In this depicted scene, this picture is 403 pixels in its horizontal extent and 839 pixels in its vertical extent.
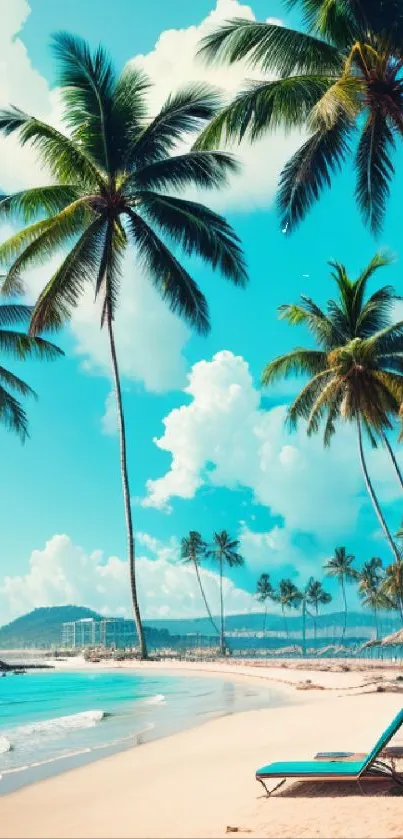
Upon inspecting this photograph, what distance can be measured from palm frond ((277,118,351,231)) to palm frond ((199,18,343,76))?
4.49 feet

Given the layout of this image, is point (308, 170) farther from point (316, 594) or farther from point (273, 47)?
point (316, 594)

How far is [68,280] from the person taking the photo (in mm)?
Answer: 22938

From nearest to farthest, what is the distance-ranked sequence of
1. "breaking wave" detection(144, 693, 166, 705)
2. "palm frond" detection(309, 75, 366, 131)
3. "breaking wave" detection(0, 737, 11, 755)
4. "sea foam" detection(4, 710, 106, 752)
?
"palm frond" detection(309, 75, 366, 131) → "breaking wave" detection(0, 737, 11, 755) → "sea foam" detection(4, 710, 106, 752) → "breaking wave" detection(144, 693, 166, 705)

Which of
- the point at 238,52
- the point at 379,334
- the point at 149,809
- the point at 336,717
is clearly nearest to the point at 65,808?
the point at 149,809

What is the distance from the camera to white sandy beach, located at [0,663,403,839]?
247 inches

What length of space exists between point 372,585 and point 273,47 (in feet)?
281

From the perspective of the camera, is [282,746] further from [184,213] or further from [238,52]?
[184,213]

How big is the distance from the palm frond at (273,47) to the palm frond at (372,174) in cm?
166

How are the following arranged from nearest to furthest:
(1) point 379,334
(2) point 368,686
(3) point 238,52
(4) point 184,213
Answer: (3) point 238,52
(2) point 368,686
(4) point 184,213
(1) point 379,334

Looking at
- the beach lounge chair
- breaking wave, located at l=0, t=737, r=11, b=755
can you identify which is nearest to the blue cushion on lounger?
the beach lounge chair

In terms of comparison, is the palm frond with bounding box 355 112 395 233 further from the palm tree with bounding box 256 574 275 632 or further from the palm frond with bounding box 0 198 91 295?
the palm tree with bounding box 256 574 275 632

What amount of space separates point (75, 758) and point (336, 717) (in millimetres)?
5337

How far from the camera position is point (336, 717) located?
1391 centimetres

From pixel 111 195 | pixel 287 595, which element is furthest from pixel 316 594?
pixel 111 195
